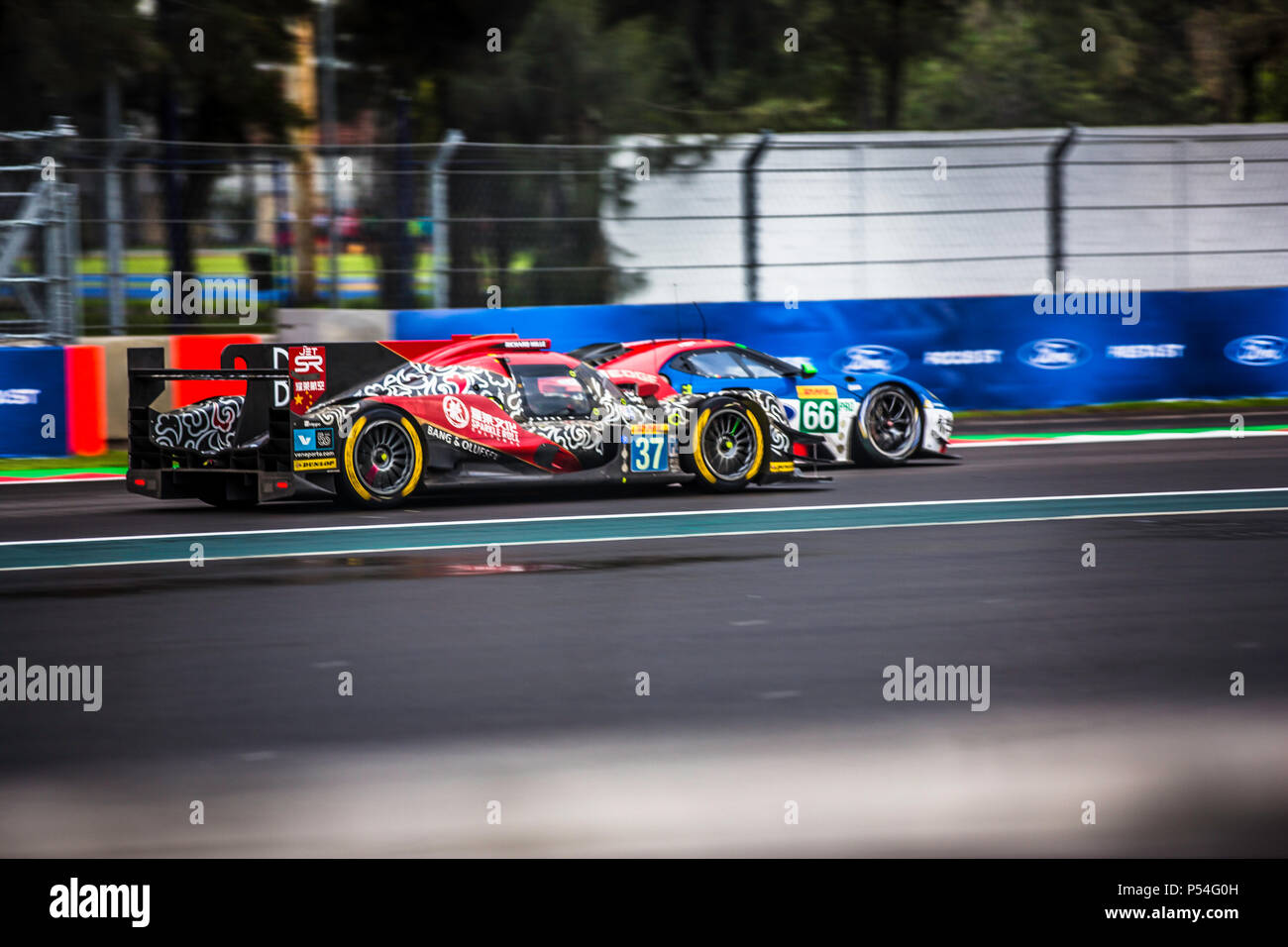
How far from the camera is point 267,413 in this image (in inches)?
470

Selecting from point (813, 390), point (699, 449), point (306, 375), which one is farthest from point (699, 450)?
point (306, 375)

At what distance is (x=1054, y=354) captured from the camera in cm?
2012

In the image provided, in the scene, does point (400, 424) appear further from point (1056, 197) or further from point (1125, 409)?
point (1056, 197)

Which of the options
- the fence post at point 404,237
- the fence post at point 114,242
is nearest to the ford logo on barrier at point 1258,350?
the fence post at point 404,237

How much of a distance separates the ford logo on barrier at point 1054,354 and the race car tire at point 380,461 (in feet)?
30.9

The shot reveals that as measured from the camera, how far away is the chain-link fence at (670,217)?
17656 mm

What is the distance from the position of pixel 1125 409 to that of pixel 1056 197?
2506mm

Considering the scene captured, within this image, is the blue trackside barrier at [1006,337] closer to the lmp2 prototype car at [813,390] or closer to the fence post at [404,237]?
the fence post at [404,237]

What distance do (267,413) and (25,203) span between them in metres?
5.58

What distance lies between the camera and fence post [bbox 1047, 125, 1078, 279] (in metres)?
20.6

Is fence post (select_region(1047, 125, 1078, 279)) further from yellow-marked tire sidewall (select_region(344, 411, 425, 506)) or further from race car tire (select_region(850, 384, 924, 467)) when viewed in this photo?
yellow-marked tire sidewall (select_region(344, 411, 425, 506))

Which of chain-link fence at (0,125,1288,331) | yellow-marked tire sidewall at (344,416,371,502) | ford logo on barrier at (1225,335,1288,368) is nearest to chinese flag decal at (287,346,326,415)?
yellow-marked tire sidewall at (344,416,371,502)

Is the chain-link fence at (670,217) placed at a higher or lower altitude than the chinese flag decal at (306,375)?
higher

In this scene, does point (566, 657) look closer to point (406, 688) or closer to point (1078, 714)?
point (406, 688)
